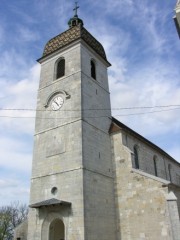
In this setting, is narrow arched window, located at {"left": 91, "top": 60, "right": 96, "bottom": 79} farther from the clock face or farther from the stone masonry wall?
the stone masonry wall

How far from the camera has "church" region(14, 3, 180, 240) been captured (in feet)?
44.5

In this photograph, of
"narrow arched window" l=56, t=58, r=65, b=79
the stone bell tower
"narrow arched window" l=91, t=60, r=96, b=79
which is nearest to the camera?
the stone bell tower

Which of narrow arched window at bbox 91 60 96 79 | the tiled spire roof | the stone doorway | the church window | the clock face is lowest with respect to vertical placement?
the stone doorway

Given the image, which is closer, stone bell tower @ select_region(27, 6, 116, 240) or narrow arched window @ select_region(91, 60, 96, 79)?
stone bell tower @ select_region(27, 6, 116, 240)

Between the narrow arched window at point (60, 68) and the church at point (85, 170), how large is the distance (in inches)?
2.4

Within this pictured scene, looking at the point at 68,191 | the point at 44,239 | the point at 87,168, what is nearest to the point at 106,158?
the point at 87,168

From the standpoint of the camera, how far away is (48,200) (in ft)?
46.3

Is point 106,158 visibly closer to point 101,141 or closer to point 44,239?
point 101,141

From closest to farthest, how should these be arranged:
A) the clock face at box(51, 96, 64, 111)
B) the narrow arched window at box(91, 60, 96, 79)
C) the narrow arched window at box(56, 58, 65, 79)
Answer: the clock face at box(51, 96, 64, 111) → the narrow arched window at box(56, 58, 65, 79) → the narrow arched window at box(91, 60, 96, 79)

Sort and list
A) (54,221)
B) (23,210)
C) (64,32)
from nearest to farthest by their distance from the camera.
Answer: (54,221), (64,32), (23,210)

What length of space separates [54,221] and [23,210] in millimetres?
31669

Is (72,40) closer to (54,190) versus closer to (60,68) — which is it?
(60,68)

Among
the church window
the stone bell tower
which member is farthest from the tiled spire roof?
the church window

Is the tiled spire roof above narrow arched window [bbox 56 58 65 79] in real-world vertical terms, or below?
above
